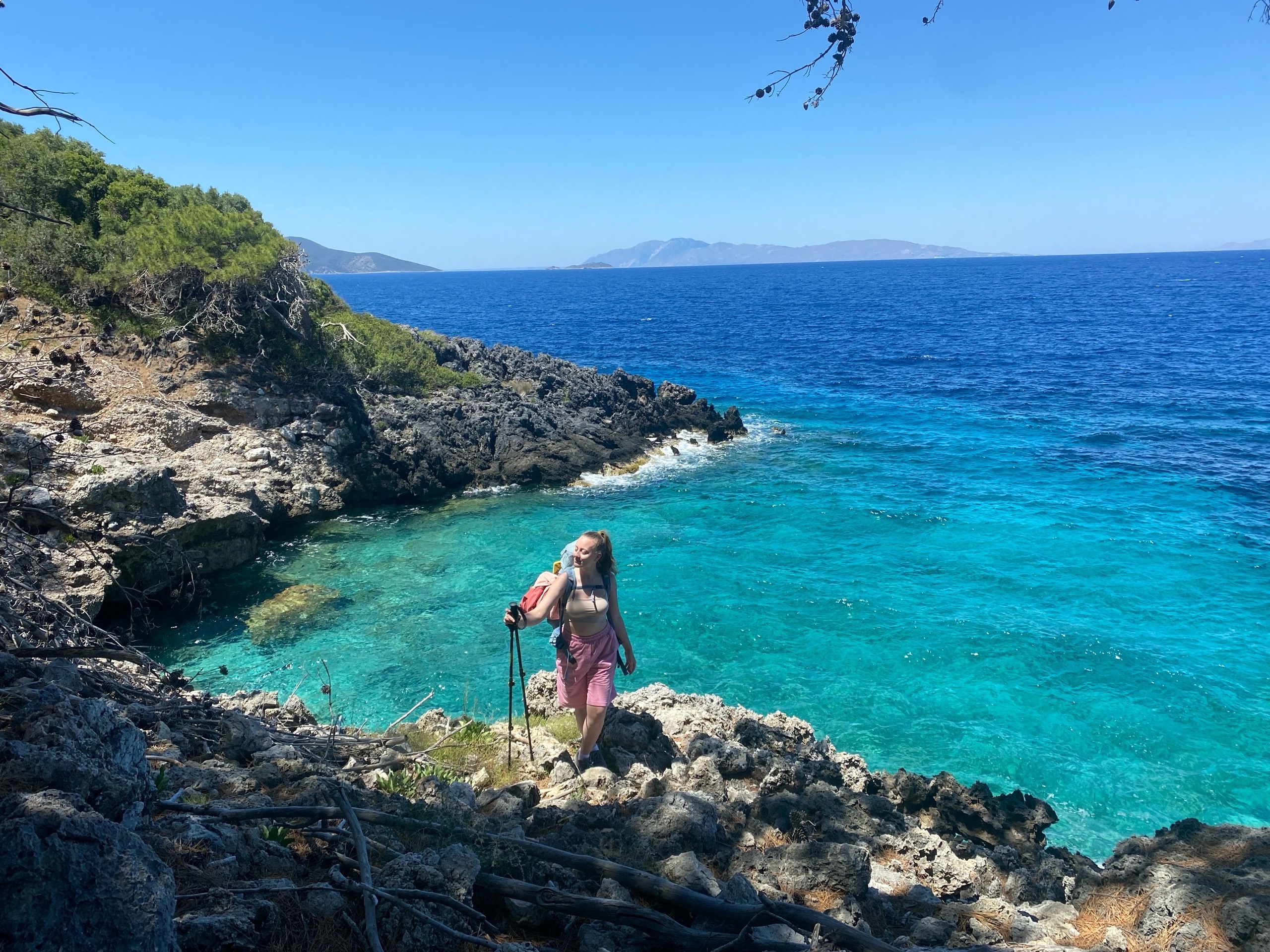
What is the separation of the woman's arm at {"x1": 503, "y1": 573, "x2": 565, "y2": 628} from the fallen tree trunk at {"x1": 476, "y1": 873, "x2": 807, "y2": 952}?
2.63 meters

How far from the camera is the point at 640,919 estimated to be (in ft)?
11.5

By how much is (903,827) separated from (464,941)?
5144 mm

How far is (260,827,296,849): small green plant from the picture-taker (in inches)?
151

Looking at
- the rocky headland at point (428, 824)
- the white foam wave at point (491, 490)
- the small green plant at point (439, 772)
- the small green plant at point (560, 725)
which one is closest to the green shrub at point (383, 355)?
the white foam wave at point (491, 490)

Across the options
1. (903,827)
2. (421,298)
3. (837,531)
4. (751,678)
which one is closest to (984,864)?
(903,827)

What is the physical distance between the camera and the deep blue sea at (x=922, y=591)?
10.9 metres

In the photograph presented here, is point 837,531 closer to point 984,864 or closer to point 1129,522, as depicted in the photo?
point 1129,522

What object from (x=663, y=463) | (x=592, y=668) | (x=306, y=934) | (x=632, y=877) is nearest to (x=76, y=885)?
(x=306, y=934)

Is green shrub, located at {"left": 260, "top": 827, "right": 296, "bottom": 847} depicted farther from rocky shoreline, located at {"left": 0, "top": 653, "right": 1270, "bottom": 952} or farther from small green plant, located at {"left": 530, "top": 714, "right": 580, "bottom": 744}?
small green plant, located at {"left": 530, "top": 714, "right": 580, "bottom": 744}

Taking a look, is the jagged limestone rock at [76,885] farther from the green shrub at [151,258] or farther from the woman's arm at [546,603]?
the green shrub at [151,258]

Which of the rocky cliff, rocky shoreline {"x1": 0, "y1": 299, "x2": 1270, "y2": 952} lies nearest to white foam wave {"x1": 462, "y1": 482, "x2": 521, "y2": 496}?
the rocky cliff

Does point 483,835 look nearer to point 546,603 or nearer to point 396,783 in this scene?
point 396,783

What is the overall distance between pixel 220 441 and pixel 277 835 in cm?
1692

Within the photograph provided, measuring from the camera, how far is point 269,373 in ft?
68.1
